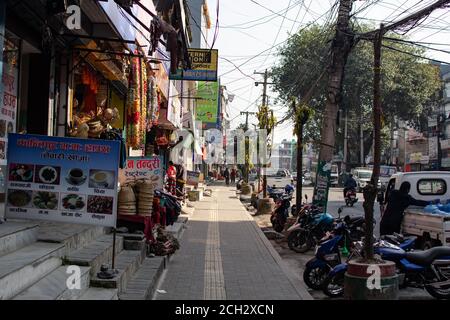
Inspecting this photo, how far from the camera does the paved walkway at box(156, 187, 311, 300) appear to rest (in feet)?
24.8

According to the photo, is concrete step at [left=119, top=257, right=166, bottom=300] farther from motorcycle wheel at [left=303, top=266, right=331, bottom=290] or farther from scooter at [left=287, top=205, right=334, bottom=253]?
scooter at [left=287, top=205, right=334, bottom=253]

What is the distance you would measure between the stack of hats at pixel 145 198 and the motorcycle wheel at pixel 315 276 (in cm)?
275

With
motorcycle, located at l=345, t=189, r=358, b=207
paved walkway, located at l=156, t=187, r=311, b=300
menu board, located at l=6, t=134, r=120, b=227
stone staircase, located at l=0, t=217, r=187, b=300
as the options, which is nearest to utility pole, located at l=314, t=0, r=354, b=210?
paved walkway, located at l=156, t=187, r=311, b=300

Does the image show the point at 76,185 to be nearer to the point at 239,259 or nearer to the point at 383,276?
the point at 383,276

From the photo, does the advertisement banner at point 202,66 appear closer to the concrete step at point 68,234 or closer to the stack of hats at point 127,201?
the stack of hats at point 127,201

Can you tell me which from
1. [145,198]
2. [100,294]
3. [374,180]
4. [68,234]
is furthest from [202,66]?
[100,294]

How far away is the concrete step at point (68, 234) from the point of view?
6242mm

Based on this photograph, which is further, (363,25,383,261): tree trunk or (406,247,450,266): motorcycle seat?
(406,247,450,266): motorcycle seat

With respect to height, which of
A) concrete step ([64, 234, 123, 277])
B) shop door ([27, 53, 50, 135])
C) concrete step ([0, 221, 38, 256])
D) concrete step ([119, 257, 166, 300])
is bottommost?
concrete step ([119, 257, 166, 300])

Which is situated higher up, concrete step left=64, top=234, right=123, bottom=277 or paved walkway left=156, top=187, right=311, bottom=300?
concrete step left=64, top=234, right=123, bottom=277

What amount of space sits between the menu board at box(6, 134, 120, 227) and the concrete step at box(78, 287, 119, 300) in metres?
0.72

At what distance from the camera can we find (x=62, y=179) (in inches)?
243

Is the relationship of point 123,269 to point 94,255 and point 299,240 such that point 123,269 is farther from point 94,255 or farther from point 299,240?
point 299,240

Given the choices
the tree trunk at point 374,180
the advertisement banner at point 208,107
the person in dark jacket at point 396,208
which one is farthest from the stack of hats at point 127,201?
the advertisement banner at point 208,107
